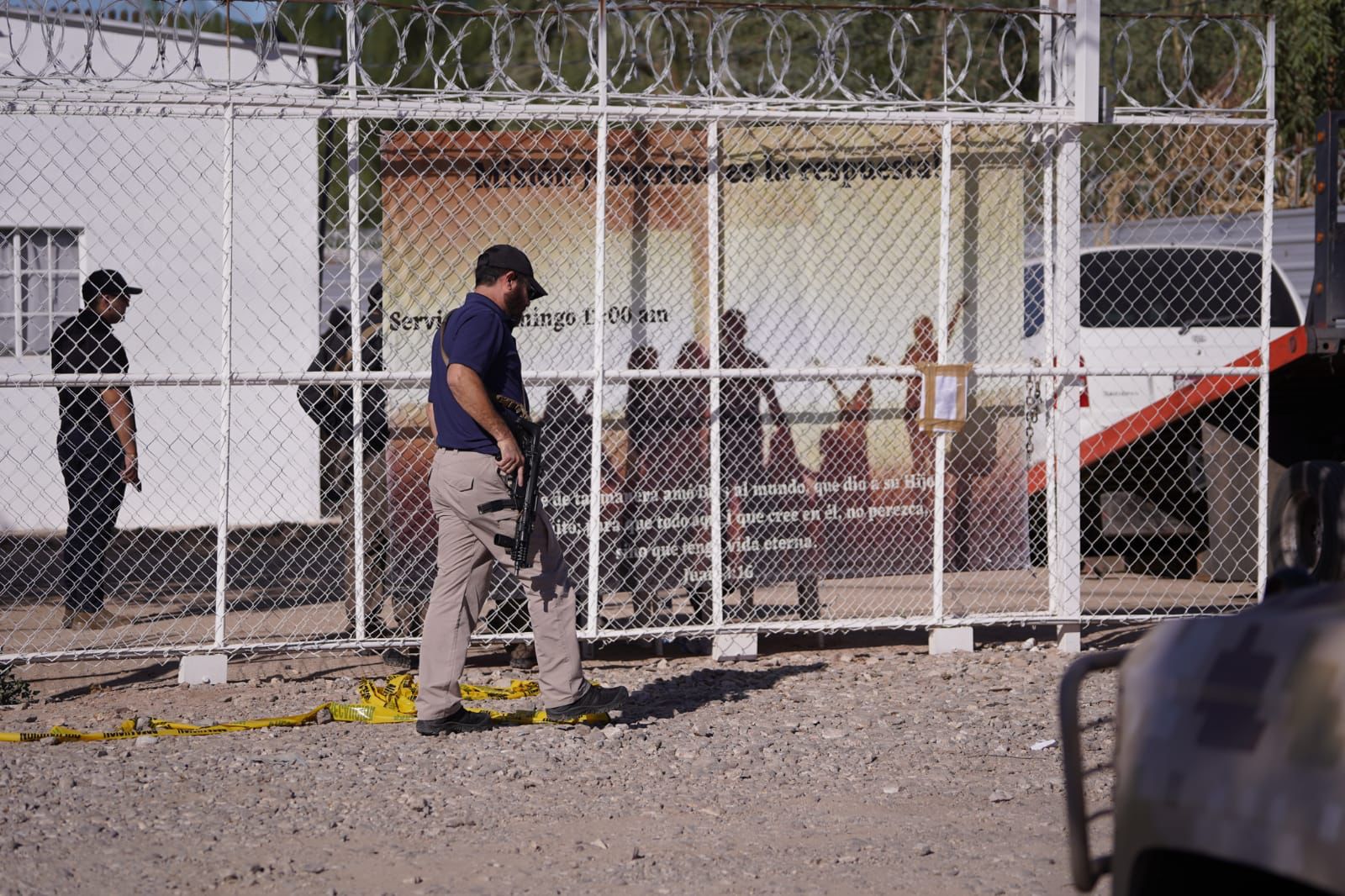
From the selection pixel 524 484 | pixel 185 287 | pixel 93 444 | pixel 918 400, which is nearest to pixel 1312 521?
pixel 524 484

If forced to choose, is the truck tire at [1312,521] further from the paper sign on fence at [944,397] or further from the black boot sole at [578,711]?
the paper sign on fence at [944,397]

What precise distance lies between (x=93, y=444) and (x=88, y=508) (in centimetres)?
49

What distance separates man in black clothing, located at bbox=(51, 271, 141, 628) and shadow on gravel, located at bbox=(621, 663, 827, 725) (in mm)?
3107

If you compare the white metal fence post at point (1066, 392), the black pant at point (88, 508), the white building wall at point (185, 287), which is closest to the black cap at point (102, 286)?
the black pant at point (88, 508)

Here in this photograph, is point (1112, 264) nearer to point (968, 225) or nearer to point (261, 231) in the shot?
point (968, 225)

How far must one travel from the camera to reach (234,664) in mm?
7477

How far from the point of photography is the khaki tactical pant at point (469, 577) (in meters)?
5.87

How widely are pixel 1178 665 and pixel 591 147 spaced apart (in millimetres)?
5691

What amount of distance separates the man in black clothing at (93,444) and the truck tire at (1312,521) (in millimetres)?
6169

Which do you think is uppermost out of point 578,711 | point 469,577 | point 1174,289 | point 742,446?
point 1174,289

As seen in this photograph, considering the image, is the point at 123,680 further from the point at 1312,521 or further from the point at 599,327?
the point at 1312,521

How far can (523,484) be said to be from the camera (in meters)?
5.84

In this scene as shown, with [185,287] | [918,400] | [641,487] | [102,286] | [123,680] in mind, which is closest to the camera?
[123,680]

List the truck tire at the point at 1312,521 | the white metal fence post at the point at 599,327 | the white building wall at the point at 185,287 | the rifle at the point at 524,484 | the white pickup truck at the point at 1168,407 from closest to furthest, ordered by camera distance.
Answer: the truck tire at the point at 1312,521, the rifle at the point at 524,484, the white metal fence post at the point at 599,327, the white pickup truck at the point at 1168,407, the white building wall at the point at 185,287
